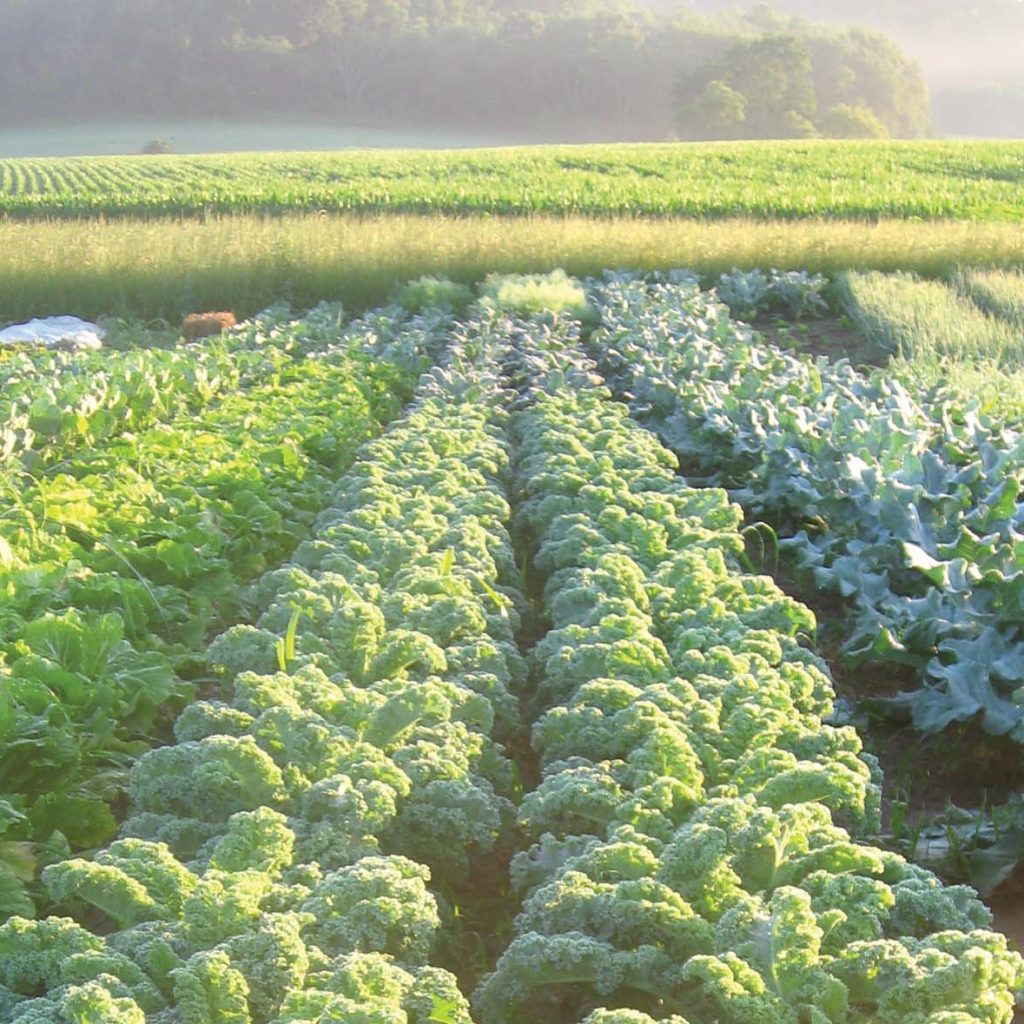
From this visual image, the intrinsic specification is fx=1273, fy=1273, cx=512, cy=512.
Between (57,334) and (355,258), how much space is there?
4209mm

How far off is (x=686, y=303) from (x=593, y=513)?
25.9ft

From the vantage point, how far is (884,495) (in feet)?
17.3

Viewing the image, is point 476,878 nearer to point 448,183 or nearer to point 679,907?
point 679,907

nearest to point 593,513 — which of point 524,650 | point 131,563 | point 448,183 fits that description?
point 524,650

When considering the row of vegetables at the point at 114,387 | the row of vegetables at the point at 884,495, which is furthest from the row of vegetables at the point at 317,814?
the row of vegetables at the point at 114,387

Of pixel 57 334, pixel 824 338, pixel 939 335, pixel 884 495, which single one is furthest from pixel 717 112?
pixel 884 495

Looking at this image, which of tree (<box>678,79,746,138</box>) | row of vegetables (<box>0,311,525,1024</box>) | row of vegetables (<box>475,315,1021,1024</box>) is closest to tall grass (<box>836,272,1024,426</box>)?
row of vegetables (<box>475,315,1021,1024</box>)

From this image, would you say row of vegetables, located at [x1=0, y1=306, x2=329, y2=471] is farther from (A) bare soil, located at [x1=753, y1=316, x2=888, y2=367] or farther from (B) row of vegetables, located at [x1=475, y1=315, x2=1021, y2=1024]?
(A) bare soil, located at [x1=753, y1=316, x2=888, y2=367]

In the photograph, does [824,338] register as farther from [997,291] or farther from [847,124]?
[847,124]

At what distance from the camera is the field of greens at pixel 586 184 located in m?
23.0

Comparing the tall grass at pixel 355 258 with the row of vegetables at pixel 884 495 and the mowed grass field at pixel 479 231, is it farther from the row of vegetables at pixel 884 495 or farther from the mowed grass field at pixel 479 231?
the row of vegetables at pixel 884 495

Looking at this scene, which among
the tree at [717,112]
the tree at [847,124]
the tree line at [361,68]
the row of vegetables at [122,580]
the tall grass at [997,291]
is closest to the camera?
the row of vegetables at [122,580]

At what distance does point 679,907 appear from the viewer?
274 centimetres

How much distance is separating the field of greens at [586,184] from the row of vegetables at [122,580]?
1466 cm
